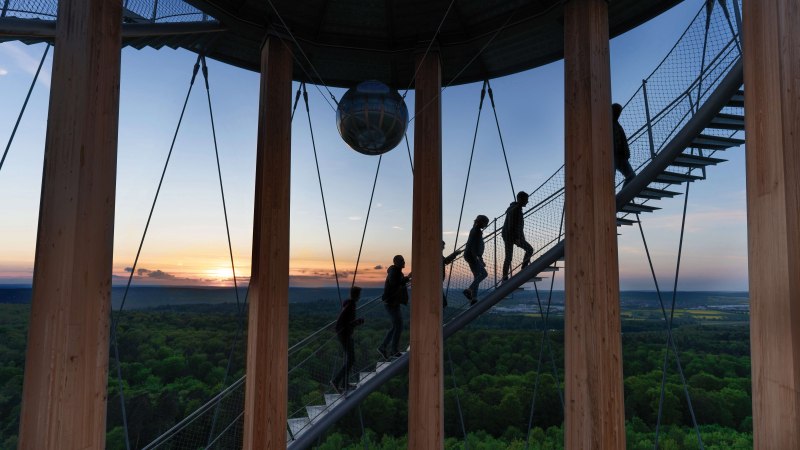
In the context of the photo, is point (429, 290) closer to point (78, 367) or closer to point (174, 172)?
point (78, 367)

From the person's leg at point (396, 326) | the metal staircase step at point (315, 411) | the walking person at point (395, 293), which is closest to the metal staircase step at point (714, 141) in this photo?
the walking person at point (395, 293)

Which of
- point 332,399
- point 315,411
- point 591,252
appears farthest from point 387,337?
point 591,252

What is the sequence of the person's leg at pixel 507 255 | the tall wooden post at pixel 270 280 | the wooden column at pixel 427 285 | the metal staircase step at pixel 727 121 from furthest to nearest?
the person's leg at pixel 507 255
the metal staircase step at pixel 727 121
the wooden column at pixel 427 285
the tall wooden post at pixel 270 280

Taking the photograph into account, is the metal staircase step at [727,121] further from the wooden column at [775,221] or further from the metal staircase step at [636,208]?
the wooden column at [775,221]

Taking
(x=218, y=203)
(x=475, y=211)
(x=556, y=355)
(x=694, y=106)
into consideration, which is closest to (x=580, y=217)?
(x=694, y=106)

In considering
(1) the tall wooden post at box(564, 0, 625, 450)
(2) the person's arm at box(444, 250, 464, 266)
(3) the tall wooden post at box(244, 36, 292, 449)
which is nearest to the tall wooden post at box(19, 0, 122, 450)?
(3) the tall wooden post at box(244, 36, 292, 449)

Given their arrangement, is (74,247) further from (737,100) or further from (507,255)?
(737,100)

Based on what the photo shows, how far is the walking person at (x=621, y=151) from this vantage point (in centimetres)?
648

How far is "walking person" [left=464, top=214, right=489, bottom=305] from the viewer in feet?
25.0

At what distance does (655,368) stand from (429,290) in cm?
2771

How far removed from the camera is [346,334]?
7078 mm

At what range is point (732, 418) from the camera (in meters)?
25.1

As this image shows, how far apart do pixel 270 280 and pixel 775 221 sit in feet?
15.2

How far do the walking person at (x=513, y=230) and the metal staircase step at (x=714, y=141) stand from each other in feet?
8.14
